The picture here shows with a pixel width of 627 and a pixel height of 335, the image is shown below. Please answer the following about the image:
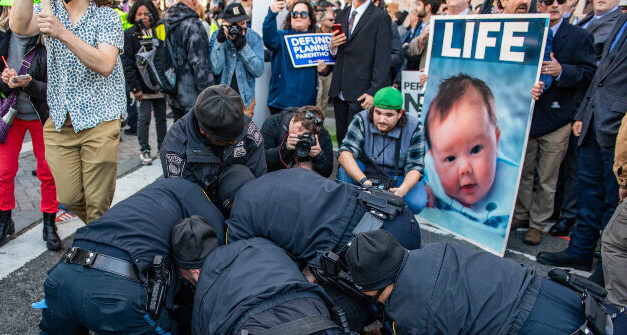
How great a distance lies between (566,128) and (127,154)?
480 centimetres

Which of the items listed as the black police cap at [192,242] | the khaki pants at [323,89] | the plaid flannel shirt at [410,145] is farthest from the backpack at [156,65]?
the black police cap at [192,242]

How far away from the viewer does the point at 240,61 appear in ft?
14.4

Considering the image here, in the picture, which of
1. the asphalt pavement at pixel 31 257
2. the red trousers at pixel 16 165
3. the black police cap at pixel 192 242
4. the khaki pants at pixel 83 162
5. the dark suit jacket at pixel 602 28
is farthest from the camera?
the dark suit jacket at pixel 602 28

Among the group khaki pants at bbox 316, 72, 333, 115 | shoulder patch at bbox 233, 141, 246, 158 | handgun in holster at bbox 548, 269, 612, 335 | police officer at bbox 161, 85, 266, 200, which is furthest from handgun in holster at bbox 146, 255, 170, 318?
khaki pants at bbox 316, 72, 333, 115

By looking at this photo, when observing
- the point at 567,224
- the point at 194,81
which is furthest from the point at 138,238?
the point at 567,224

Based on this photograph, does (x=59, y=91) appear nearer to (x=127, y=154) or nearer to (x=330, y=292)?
(x=330, y=292)

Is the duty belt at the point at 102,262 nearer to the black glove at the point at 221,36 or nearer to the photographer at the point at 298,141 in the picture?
the photographer at the point at 298,141

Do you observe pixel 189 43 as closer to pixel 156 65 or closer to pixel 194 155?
pixel 156 65

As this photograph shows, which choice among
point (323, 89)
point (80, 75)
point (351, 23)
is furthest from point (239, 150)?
point (323, 89)

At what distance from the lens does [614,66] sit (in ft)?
9.51

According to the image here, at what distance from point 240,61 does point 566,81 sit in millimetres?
2932

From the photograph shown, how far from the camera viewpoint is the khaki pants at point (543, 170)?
3.53m

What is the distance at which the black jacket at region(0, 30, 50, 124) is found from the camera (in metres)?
2.82

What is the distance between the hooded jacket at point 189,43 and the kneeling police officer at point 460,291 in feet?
10.4
